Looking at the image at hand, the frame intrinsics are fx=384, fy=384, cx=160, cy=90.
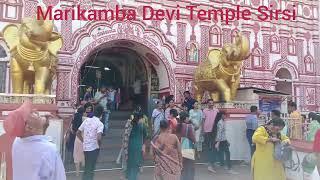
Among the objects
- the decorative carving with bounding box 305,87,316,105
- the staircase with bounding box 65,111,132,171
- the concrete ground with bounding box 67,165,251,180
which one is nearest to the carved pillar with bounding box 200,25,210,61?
the staircase with bounding box 65,111,132,171

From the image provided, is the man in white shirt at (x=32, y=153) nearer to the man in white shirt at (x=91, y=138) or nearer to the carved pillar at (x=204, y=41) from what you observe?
the man in white shirt at (x=91, y=138)

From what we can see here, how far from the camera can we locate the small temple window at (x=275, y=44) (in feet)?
48.1

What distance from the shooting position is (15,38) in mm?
9148

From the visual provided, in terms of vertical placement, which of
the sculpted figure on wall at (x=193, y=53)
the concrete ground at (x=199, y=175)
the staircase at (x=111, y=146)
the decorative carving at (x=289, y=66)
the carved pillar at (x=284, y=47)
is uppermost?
the carved pillar at (x=284, y=47)

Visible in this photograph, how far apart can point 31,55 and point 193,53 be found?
5939 mm

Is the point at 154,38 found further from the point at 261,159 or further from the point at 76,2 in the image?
the point at 261,159

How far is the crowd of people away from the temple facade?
9.96 ft

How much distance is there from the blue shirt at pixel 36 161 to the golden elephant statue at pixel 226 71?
8.16 meters

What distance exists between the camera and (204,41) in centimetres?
1339

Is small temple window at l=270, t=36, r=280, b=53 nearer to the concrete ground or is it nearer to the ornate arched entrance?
the ornate arched entrance

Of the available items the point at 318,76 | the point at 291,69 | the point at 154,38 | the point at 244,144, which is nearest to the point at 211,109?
the point at 244,144

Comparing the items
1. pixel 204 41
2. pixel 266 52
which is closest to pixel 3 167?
pixel 204 41

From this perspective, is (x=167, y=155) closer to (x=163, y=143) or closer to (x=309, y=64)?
(x=163, y=143)

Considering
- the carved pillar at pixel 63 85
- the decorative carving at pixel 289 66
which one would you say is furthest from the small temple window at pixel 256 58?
the carved pillar at pixel 63 85
